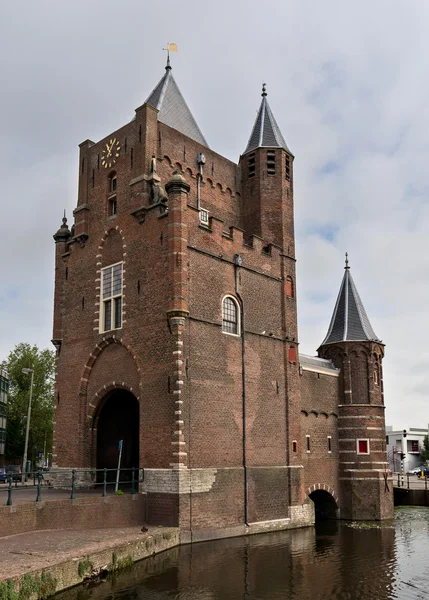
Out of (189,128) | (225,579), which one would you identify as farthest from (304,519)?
(189,128)

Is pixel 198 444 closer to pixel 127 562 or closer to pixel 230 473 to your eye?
pixel 230 473

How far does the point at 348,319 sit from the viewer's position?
110 feet

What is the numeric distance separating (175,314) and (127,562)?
9.20m

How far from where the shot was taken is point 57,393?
93.2 ft

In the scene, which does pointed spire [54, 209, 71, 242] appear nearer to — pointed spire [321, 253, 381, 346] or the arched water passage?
pointed spire [321, 253, 381, 346]

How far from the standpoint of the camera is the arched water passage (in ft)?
102

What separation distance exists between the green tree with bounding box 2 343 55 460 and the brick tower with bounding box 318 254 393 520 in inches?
1267

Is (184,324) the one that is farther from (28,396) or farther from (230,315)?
(28,396)

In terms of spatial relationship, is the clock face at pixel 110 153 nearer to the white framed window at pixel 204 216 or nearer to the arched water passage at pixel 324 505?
the white framed window at pixel 204 216

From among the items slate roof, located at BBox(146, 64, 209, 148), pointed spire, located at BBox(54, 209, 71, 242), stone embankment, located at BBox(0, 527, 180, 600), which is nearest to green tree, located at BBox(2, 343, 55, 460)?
pointed spire, located at BBox(54, 209, 71, 242)

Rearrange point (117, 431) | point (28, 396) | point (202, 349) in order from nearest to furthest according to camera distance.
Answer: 1. point (202, 349)
2. point (117, 431)
3. point (28, 396)

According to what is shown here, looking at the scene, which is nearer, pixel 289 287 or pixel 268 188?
pixel 289 287

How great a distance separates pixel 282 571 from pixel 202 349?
9.17 m

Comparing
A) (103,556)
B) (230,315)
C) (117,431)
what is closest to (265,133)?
(230,315)
